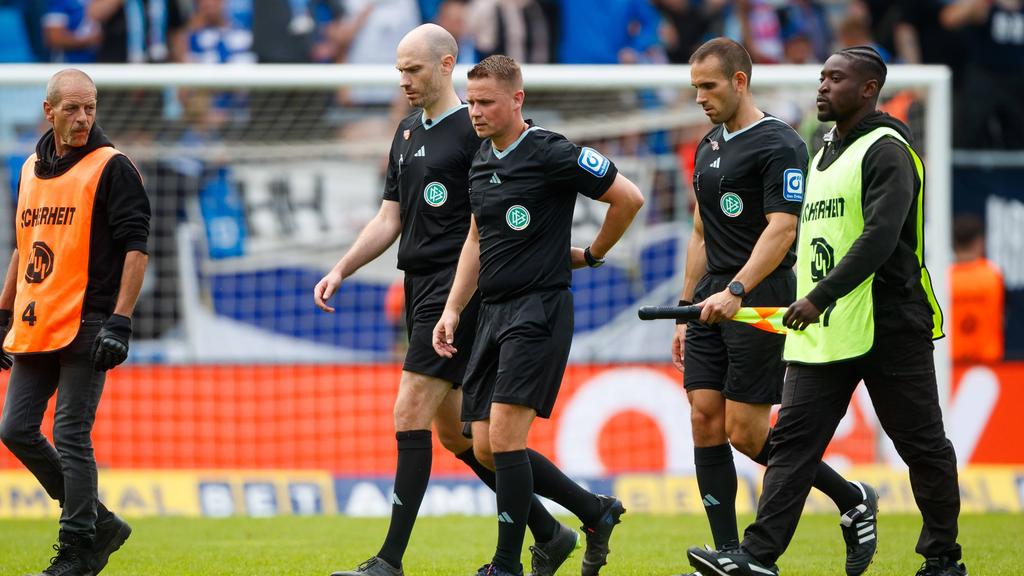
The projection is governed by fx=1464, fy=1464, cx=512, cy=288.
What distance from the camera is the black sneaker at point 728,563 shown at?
6309mm

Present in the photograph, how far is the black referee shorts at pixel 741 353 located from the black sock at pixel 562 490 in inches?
29.6

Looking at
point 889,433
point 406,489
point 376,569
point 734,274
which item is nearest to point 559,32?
point 734,274

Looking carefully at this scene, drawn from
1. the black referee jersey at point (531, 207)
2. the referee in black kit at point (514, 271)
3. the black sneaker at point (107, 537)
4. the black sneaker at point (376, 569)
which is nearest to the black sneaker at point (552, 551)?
the referee in black kit at point (514, 271)

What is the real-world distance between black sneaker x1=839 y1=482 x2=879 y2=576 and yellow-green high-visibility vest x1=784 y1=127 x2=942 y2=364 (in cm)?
127

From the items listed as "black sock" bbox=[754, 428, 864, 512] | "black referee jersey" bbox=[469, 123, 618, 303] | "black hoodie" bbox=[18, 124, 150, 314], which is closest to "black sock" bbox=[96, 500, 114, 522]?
"black hoodie" bbox=[18, 124, 150, 314]

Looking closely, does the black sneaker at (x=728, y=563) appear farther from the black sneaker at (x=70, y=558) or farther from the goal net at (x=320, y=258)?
the goal net at (x=320, y=258)

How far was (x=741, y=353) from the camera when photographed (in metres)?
7.10

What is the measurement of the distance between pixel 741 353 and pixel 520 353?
3.85 feet

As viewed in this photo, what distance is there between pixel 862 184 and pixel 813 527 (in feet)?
14.7

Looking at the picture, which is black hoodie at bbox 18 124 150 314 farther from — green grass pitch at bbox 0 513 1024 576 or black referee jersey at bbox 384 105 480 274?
green grass pitch at bbox 0 513 1024 576

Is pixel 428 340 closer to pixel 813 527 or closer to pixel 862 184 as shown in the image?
pixel 862 184

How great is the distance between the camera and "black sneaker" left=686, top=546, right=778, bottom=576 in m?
6.31

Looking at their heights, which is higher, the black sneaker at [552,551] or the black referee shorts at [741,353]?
the black referee shorts at [741,353]

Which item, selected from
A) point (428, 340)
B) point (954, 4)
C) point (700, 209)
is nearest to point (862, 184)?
point (700, 209)
